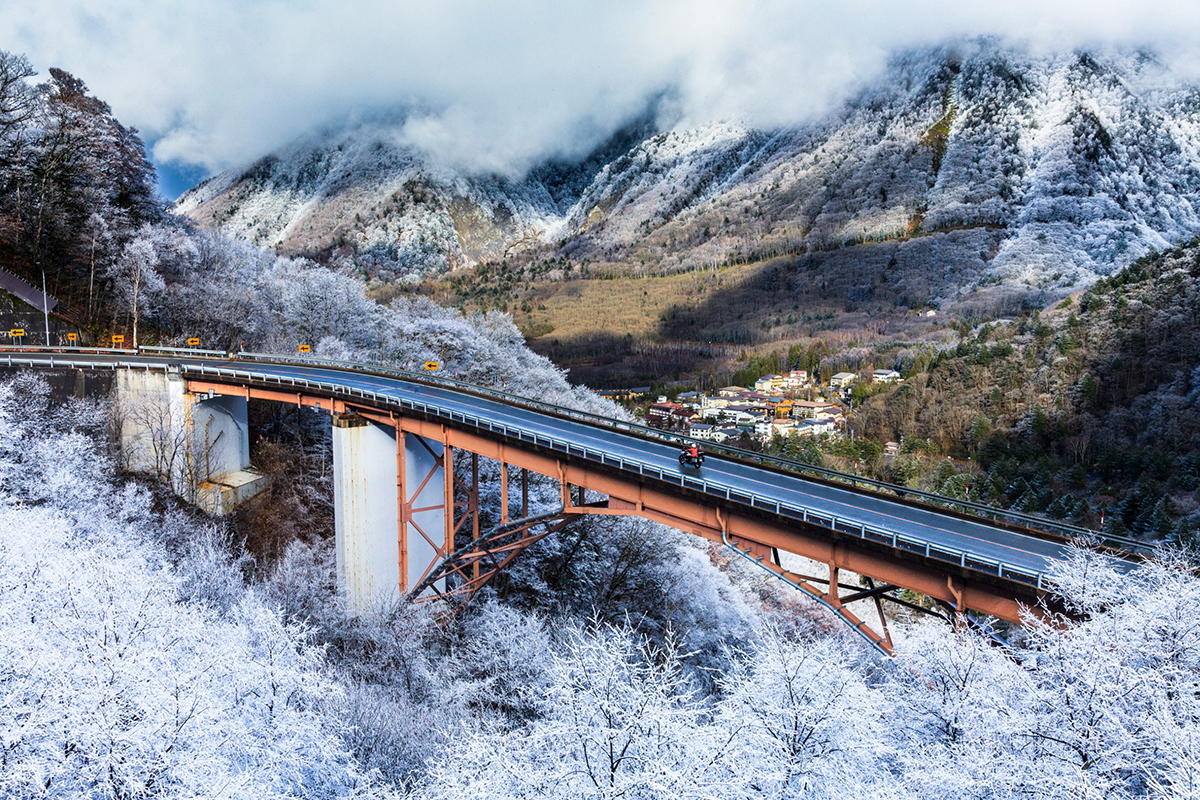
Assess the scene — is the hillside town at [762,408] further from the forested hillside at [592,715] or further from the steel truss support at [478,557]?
the forested hillside at [592,715]

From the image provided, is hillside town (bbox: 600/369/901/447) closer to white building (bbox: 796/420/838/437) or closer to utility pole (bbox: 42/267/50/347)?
white building (bbox: 796/420/838/437)

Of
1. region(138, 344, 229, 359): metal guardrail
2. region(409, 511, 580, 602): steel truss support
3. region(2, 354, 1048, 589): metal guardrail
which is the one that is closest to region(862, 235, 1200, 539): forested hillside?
region(2, 354, 1048, 589): metal guardrail

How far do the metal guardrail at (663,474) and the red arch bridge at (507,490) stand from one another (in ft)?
0.23

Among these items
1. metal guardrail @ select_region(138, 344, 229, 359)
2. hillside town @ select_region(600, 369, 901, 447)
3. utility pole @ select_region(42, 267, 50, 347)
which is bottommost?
hillside town @ select_region(600, 369, 901, 447)

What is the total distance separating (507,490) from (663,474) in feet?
29.3

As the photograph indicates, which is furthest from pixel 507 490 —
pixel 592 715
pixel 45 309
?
pixel 45 309

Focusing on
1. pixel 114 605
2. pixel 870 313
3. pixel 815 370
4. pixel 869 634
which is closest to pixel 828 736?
pixel 869 634

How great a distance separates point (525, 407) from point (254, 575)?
534 inches

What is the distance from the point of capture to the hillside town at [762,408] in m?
79.4

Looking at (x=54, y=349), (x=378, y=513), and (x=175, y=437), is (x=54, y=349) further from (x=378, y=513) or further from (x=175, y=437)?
(x=378, y=513)

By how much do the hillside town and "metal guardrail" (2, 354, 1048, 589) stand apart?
4000 cm

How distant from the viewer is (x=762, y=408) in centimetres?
9262

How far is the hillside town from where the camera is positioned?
79.4 metres

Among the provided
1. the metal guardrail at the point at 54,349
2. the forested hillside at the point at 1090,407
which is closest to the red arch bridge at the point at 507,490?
the metal guardrail at the point at 54,349
